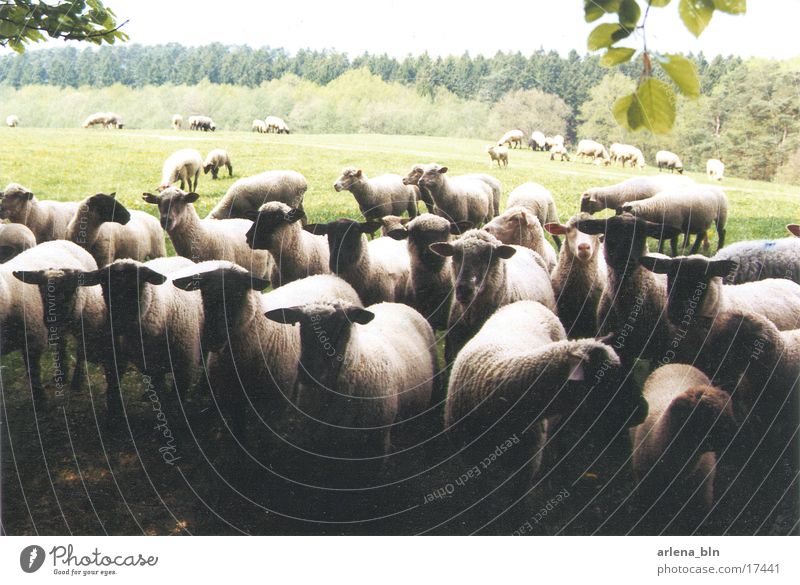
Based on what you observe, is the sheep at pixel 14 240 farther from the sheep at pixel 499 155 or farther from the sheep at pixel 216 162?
the sheep at pixel 499 155

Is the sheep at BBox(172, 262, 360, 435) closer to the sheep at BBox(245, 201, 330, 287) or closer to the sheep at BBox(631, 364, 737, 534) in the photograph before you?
the sheep at BBox(245, 201, 330, 287)

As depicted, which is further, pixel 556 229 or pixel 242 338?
pixel 556 229

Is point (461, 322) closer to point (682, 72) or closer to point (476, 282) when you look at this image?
point (476, 282)

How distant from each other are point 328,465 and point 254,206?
107 centimetres

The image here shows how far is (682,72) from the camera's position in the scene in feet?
3.26

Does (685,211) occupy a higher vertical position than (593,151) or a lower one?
lower

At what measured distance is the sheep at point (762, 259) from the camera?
2535 millimetres

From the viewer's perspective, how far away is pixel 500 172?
8.55 ft

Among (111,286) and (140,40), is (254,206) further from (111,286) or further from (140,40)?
(140,40)

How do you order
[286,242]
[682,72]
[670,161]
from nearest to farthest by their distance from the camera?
[682,72] < [670,161] < [286,242]

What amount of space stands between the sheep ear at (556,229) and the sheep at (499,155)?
304 millimetres

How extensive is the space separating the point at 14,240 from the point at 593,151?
2.32 meters

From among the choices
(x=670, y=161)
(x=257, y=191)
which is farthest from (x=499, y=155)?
(x=257, y=191)
